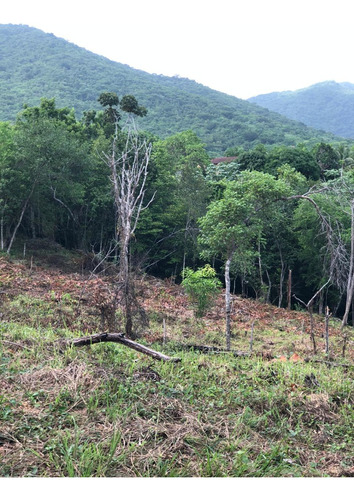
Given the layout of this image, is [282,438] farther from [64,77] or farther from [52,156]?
[64,77]

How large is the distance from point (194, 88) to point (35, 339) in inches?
4086

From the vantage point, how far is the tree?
9734 millimetres

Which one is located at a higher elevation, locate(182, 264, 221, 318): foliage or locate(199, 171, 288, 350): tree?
locate(199, 171, 288, 350): tree

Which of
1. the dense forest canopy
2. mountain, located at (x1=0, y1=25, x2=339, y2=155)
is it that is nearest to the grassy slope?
the dense forest canopy

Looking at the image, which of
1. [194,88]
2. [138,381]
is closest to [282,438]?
[138,381]

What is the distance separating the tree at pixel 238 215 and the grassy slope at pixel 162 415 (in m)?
4.14

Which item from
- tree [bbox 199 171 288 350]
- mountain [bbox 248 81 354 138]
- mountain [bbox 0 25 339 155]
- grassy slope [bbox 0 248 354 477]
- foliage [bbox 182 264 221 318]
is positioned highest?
mountain [bbox 248 81 354 138]

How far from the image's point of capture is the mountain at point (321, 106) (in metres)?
112

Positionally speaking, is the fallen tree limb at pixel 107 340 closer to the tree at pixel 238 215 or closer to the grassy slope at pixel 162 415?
the grassy slope at pixel 162 415

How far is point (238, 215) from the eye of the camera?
387 inches

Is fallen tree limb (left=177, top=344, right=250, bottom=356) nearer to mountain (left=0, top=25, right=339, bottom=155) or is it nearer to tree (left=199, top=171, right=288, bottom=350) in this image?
tree (left=199, top=171, right=288, bottom=350)

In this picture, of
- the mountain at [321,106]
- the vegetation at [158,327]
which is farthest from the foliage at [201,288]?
the mountain at [321,106]

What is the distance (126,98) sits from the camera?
84.8ft

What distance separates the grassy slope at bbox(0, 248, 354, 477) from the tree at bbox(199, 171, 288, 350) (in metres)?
4.14
